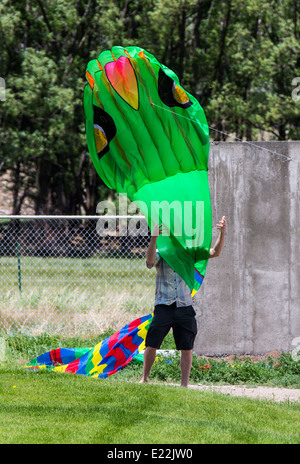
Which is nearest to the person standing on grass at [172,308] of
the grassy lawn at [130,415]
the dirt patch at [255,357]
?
the grassy lawn at [130,415]

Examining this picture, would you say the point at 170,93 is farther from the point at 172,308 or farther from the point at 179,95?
the point at 172,308

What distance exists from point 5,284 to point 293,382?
29.6ft

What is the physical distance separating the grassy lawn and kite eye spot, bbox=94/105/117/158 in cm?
222

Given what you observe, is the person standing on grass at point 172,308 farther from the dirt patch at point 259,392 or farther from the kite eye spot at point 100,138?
the kite eye spot at point 100,138

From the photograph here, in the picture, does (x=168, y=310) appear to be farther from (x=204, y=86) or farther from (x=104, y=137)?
(x=204, y=86)

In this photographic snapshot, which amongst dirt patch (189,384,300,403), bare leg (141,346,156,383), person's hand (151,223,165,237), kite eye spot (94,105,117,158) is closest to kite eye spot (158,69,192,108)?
kite eye spot (94,105,117,158)

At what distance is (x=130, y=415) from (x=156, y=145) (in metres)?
2.48

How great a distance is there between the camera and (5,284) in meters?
14.6

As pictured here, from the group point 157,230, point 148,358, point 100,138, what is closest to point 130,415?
point 148,358

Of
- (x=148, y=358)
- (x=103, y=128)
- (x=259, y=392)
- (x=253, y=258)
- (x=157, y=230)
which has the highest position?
(x=103, y=128)

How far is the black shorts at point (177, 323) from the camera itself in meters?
6.14

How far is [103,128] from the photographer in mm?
6270

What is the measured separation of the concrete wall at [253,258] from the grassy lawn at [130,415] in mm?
1899

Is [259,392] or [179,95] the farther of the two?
[259,392]
